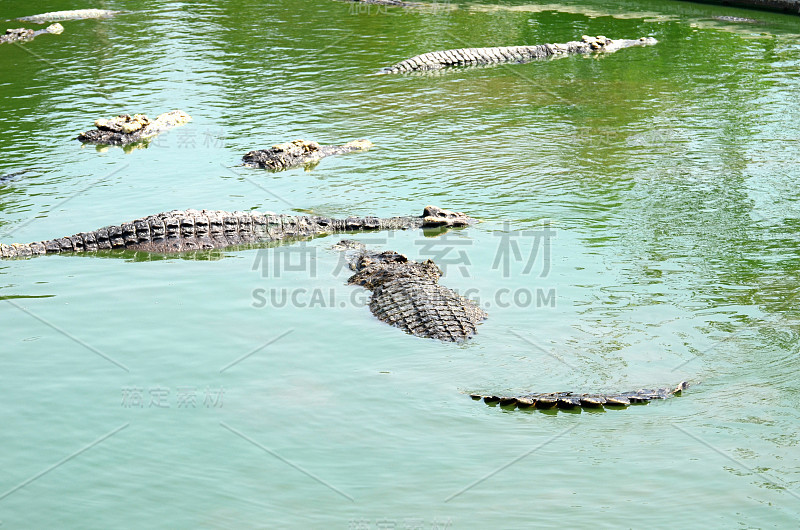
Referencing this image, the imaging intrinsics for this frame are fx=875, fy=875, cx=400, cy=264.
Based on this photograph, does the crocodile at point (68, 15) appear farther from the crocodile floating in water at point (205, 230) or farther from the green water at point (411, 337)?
the crocodile floating in water at point (205, 230)

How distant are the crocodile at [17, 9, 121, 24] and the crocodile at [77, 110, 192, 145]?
1056 centimetres

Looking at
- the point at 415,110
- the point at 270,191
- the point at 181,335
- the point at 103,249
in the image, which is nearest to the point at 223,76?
the point at 415,110

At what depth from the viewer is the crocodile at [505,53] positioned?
1902 cm

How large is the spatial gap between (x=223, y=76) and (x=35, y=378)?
12.2 meters

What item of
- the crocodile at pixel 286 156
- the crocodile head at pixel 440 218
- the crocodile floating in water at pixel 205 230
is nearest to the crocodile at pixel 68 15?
the crocodile at pixel 286 156

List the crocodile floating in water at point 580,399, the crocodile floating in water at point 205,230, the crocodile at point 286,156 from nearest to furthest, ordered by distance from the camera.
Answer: the crocodile floating in water at point 580,399, the crocodile floating in water at point 205,230, the crocodile at point 286,156

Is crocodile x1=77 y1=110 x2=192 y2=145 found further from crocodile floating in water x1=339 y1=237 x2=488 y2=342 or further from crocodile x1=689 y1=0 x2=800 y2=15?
crocodile x1=689 y1=0 x2=800 y2=15

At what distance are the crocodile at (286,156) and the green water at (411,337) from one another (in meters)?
0.32

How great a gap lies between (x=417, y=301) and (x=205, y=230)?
3.51 meters

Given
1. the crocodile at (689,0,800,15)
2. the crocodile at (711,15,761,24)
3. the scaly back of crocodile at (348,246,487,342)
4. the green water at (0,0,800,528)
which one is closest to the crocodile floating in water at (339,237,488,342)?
the scaly back of crocodile at (348,246,487,342)

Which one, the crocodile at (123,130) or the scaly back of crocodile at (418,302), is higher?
the crocodile at (123,130)

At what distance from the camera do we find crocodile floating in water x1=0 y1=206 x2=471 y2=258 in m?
10.3

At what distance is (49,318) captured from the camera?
28.3 ft

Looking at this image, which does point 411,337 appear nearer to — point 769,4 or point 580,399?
point 580,399
